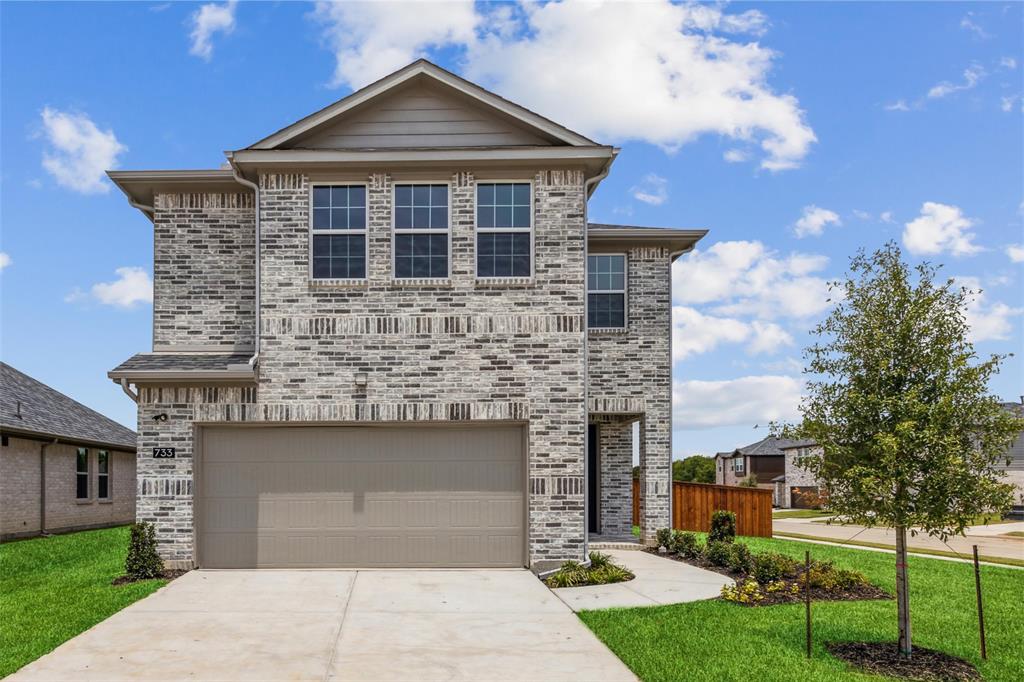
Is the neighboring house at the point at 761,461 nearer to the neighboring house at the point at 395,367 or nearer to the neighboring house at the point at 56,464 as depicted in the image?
the neighboring house at the point at 56,464

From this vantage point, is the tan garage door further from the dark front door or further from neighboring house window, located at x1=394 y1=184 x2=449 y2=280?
the dark front door

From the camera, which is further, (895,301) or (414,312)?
(414,312)

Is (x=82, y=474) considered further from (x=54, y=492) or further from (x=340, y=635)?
(x=340, y=635)

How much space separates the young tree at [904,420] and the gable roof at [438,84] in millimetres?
6412

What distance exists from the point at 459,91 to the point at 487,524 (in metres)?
7.06

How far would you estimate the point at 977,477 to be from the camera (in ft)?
28.4

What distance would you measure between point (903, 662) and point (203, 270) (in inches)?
473

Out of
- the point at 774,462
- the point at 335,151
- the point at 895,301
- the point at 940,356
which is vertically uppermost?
the point at 335,151

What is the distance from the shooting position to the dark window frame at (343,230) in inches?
562

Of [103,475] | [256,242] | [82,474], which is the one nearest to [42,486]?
[82,474]

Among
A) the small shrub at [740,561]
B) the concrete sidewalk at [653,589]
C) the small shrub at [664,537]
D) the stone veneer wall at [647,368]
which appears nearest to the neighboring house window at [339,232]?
the stone veneer wall at [647,368]

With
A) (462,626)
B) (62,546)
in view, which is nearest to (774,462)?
(62,546)

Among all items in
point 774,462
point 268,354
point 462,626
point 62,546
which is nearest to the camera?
point 462,626

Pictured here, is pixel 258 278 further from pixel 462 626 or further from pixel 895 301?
pixel 895 301
